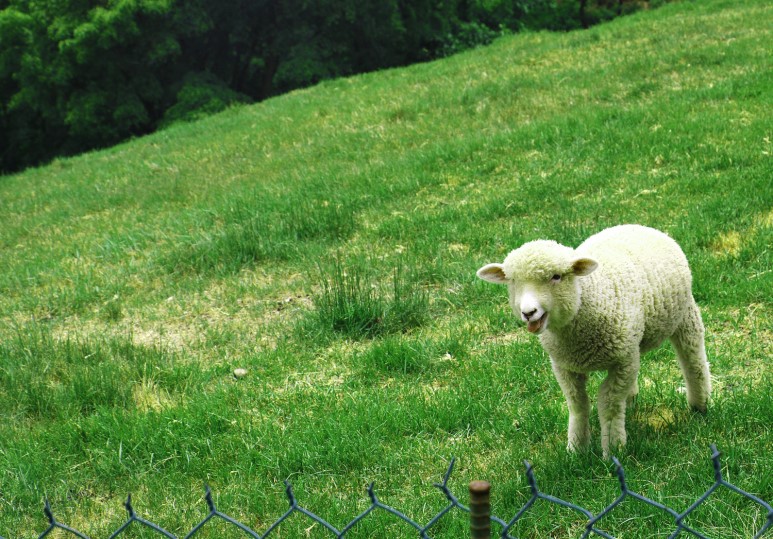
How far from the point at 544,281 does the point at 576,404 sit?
Result: 80cm

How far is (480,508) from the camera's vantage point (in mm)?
1870

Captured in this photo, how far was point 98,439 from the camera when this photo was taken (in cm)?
489

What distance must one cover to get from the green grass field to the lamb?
0.95ft

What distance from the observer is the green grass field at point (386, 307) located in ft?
13.6

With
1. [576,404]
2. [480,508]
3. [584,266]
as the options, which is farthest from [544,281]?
[480,508]

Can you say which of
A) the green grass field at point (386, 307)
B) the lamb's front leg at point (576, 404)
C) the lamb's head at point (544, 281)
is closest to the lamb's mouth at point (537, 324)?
the lamb's head at point (544, 281)

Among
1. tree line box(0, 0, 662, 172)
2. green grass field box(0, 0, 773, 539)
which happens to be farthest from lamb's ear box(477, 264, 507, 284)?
tree line box(0, 0, 662, 172)

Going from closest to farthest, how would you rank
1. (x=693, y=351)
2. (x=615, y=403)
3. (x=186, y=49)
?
(x=615, y=403)
(x=693, y=351)
(x=186, y=49)

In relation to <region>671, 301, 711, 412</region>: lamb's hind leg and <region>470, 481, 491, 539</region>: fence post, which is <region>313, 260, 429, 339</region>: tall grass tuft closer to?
<region>671, 301, 711, 412</region>: lamb's hind leg

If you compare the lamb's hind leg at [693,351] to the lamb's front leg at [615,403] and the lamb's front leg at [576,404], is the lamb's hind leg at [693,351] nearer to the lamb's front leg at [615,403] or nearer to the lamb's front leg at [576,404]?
the lamb's front leg at [615,403]

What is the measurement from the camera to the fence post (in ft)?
5.99

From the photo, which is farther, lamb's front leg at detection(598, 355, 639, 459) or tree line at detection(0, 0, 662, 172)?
tree line at detection(0, 0, 662, 172)

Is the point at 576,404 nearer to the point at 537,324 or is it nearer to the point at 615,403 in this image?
the point at 615,403

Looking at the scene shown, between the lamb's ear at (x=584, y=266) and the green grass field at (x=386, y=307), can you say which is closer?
the lamb's ear at (x=584, y=266)
